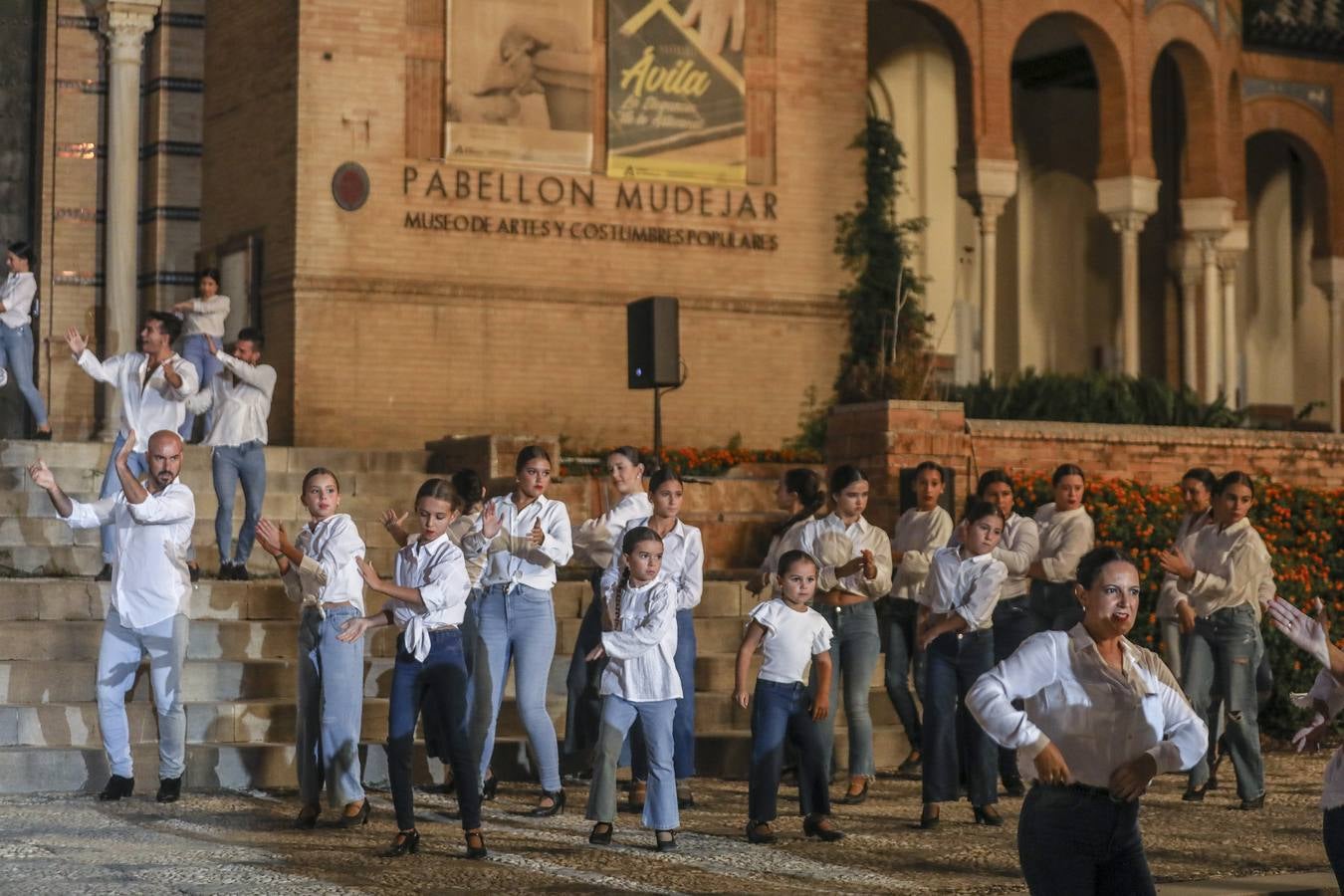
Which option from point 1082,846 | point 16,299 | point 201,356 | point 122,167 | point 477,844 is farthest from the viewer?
point 122,167

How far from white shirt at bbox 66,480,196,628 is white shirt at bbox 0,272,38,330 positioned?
5.29 metres

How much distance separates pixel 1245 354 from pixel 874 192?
359 inches

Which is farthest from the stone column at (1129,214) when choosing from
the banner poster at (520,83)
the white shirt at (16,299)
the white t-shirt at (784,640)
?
the white t-shirt at (784,640)

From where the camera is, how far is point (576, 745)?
10.4m

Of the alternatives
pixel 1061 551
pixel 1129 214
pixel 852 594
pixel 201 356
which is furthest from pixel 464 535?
pixel 1129 214

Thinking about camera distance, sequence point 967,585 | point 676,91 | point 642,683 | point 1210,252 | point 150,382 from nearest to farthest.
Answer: point 642,683 < point 967,585 < point 150,382 < point 676,91 < point 1210,252

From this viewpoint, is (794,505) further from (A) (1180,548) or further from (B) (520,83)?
(B) (520,83)

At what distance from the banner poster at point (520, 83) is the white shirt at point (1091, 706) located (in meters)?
13.8

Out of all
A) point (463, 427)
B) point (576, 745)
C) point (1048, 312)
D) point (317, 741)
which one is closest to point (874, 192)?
point (463, 427)

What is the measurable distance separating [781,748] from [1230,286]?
16.7 m

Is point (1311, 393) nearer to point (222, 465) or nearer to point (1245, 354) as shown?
point (1245, 354)

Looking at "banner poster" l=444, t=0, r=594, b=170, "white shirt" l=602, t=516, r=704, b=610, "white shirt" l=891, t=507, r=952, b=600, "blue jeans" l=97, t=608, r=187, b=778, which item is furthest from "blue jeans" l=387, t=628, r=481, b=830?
"banner poster" l=444, t=0, r=594, b=170

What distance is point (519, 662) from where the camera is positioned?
380 inches

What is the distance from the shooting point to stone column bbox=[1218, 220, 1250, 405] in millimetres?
23375
